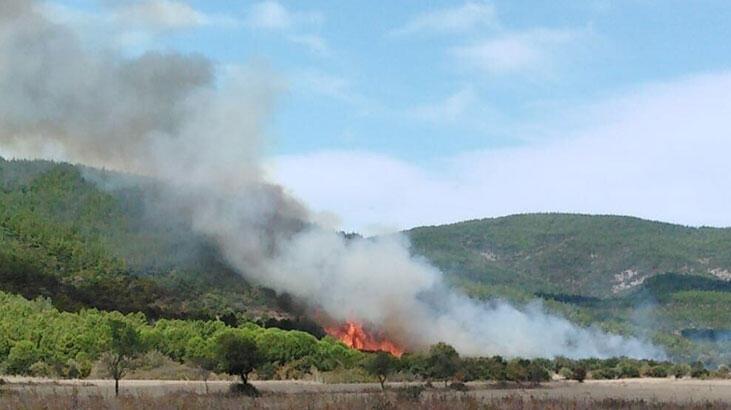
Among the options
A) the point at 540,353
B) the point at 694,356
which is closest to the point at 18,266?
the point at 540,353

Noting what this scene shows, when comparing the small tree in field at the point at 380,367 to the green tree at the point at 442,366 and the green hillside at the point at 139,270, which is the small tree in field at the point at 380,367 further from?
the green hillside at the point at 139,270

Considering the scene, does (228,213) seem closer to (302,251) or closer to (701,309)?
(302,251)

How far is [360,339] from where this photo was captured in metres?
87.1

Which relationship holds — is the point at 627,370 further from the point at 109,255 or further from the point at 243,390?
the point at 109,255

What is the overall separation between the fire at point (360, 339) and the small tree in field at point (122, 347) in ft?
73.4

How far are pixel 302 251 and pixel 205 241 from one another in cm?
3061

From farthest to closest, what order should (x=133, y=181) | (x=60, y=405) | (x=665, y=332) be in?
(x=133, y=181), (x=665, y=332), (x=60, y=405)

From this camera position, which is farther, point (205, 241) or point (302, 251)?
point (205, 241)

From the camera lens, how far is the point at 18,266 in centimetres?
10950

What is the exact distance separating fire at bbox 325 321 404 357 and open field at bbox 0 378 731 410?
23.1 metres

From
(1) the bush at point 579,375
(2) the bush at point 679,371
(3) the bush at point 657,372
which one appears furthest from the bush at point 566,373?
(2) the bush at point 679,371

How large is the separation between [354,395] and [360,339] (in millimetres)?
50029

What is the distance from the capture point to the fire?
8494cm

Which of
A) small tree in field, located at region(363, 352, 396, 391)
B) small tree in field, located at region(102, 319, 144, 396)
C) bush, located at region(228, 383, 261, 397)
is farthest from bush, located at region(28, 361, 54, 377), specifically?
small tree in field, located at region(363, 352, 396, 391)
